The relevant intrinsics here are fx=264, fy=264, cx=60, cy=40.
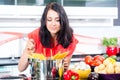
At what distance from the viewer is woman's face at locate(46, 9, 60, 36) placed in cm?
149

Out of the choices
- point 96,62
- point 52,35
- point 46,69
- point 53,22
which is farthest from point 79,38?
point 46,69

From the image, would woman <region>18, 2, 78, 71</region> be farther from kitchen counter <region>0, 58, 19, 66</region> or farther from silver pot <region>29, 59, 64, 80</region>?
kitchen counter <region>0, 58, 19, 66</region>

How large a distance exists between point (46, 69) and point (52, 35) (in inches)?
23.1

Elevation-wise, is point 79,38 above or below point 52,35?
below

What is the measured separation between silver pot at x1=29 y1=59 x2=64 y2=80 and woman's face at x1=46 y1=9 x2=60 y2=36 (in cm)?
40

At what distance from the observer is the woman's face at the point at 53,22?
1.49 m

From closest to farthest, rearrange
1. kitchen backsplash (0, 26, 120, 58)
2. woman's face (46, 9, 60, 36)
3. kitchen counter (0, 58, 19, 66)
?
woman's face (46, 9, 60, 36) < kitchen counter (0, 58, 19, 66) < kitchen backsplash (0, 26, 120, 58)

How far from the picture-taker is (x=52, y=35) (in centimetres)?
167

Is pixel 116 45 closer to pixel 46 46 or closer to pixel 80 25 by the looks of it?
pixel 80 25

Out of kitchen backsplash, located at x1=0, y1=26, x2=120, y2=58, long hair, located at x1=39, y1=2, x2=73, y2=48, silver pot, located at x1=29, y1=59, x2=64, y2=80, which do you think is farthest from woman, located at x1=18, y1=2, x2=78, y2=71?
kitchen backsplash, located at x1=0, y1=26, x2=120, y2=58

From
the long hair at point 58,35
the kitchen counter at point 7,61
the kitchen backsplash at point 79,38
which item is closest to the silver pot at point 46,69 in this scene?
the long hair at point 58,35

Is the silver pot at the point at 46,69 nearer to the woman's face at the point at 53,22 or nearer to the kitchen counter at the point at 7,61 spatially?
the woman's face at the point at 53,22

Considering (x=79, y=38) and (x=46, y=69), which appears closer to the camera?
(x=46, y=69)

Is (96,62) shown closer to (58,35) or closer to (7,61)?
(58,35)
